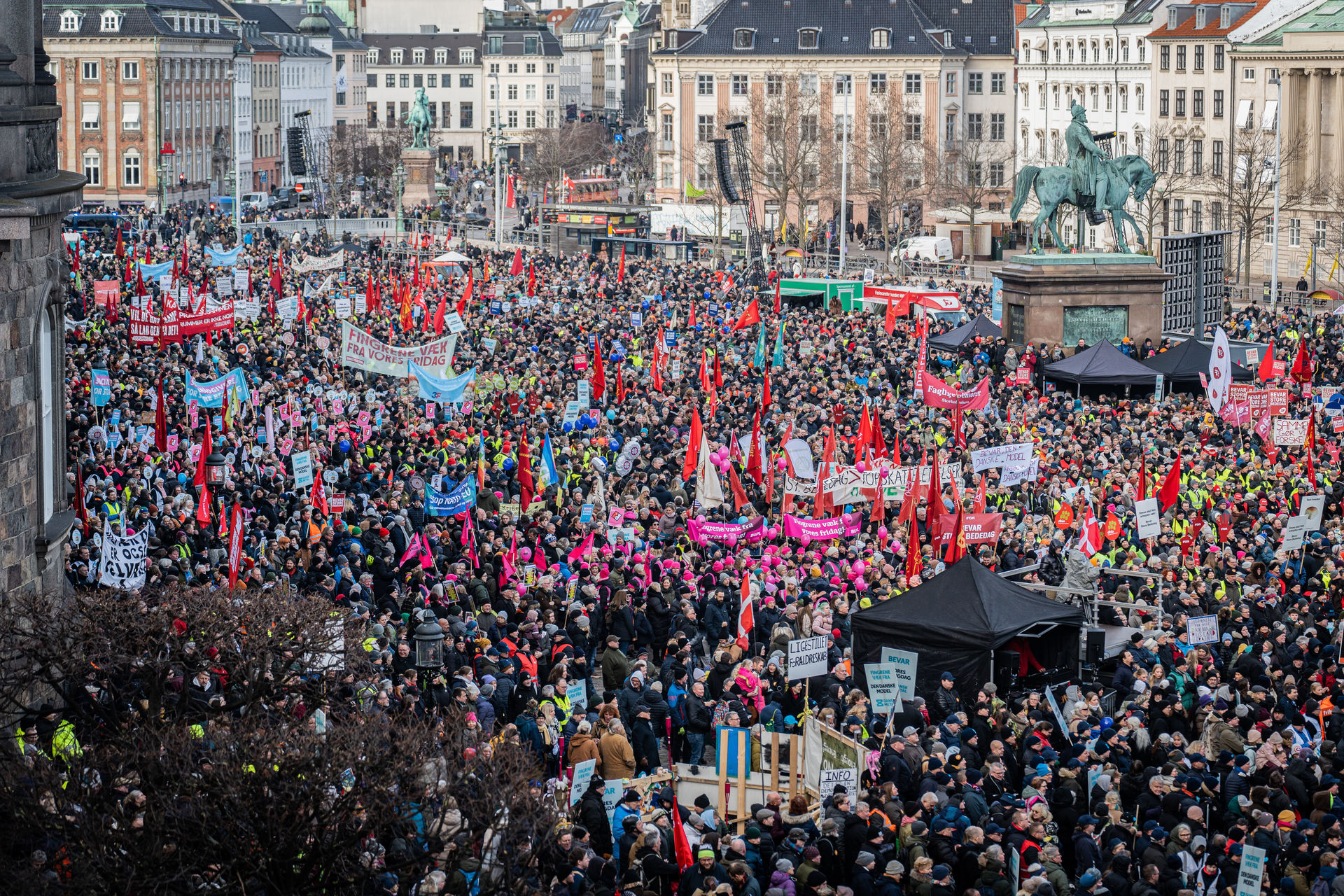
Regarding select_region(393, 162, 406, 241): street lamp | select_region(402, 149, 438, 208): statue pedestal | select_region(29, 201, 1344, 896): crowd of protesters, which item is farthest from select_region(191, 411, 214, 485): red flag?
select_region(402, 149, 438, 208): statue pedestal

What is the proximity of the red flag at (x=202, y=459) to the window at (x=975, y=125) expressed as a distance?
73.7 metres

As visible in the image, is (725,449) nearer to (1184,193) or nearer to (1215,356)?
(1215,356)

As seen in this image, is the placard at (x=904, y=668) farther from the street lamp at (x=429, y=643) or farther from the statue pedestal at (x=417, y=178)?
the statue pedestal at (x=417, y=178)

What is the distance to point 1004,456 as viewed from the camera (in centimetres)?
2834

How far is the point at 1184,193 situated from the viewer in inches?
3292

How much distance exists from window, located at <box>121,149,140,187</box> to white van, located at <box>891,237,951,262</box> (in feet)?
140

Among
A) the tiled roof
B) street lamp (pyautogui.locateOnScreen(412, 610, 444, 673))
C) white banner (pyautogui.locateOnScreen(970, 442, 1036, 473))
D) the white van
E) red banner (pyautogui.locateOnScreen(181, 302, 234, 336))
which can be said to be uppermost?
the tiled roof

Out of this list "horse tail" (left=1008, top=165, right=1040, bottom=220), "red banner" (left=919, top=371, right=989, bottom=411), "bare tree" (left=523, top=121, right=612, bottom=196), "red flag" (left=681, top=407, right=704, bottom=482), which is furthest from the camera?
"bare tree" (left=523, top=121, right=612, bottom=196)

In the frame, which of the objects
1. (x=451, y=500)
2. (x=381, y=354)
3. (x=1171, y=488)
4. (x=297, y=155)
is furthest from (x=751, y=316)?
(x=297, y=155)

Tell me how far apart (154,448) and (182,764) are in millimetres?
17703

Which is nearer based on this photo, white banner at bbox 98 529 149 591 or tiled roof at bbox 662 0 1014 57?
white banner at bbox 98 529 149 591

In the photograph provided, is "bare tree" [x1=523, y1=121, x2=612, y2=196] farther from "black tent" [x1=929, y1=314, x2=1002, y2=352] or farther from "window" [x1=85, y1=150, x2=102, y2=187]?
"black tent" [x1=929, y1=314, x2=1002, y2=352]

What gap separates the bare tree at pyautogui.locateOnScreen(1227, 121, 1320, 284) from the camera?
238 feet

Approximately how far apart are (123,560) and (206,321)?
667 inches
